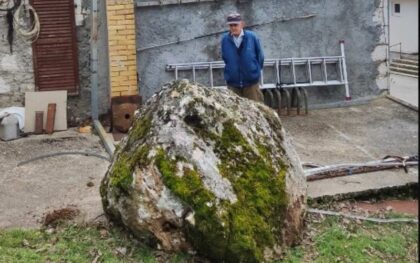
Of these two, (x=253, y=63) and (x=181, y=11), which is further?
(x=181, y=11)

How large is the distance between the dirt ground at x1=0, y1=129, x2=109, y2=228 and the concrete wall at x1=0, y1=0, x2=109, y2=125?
0.50 meters

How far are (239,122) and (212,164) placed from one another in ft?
1.71

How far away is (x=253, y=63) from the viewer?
7.50 meters

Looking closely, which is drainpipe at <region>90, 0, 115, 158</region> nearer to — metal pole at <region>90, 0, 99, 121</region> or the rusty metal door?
metal pole at <region>90, 0, 99, 121</region>

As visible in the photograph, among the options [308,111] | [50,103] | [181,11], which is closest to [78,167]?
[50,103]

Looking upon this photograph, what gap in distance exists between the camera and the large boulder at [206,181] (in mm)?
4684

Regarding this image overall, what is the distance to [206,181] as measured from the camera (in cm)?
477

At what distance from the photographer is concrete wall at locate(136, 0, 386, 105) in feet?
29.8

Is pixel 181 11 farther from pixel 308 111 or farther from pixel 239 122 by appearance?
pixel 239 122

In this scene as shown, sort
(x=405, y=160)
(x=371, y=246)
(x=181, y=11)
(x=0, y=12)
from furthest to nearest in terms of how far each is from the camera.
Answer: (x=181, y=11)
(x=0, y=12)
(x=405, y=160)
(x=371, y=246)

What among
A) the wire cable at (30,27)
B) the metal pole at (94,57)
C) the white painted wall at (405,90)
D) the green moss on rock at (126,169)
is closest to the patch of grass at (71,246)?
the green moss on rock at (126,169)

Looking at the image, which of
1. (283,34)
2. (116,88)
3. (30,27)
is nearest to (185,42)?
(116,88)

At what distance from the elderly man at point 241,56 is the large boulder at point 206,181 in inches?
83.9

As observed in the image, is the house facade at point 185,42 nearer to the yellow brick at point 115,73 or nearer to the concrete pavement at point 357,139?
the yellow brick at point 115,73
